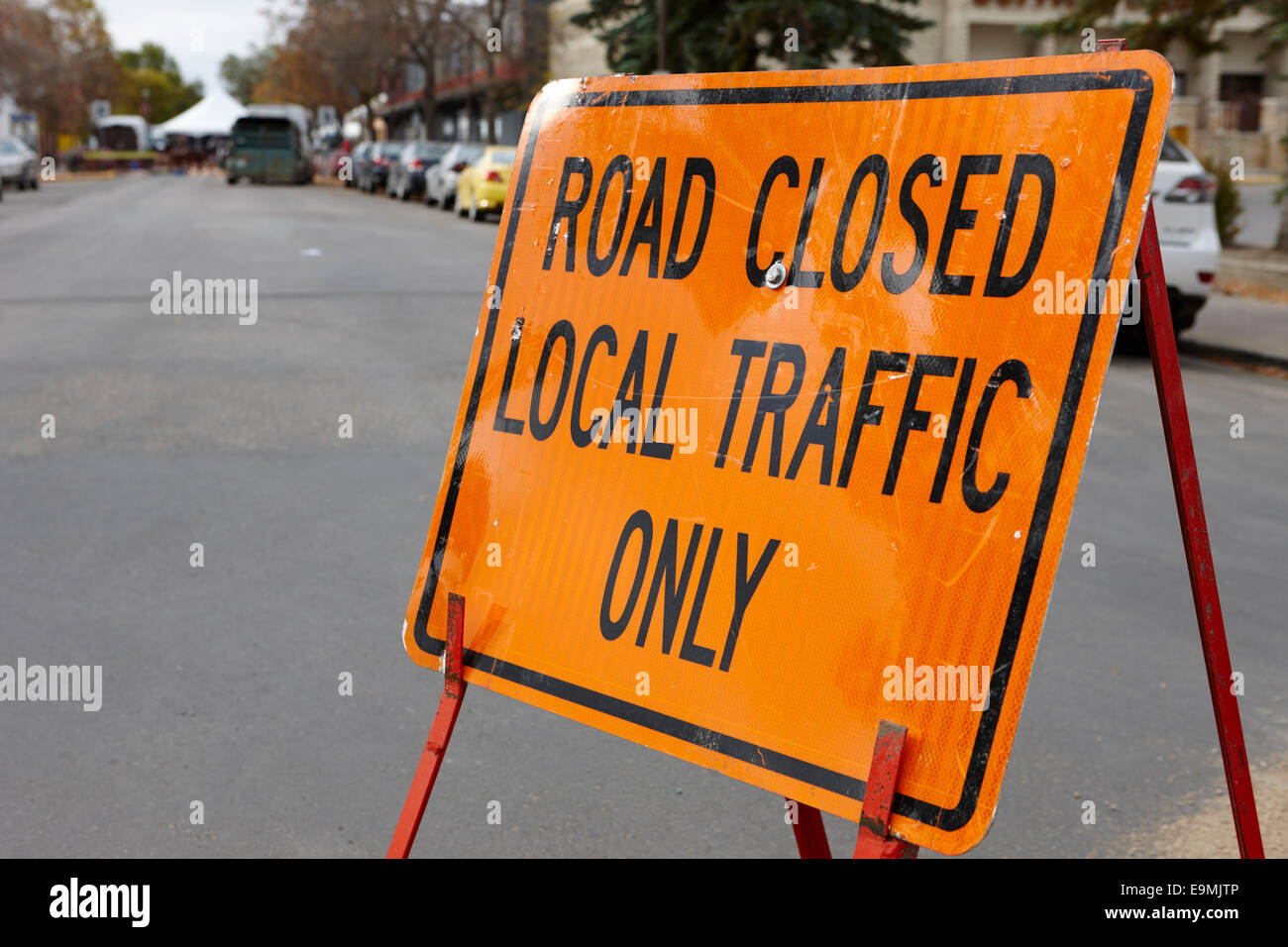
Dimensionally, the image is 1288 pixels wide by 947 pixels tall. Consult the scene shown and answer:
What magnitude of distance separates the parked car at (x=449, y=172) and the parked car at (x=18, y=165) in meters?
16.6

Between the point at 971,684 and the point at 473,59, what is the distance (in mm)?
55575

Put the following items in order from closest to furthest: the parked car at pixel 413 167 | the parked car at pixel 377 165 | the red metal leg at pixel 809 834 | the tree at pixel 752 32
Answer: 1. the red metal leg at pixel 809 834
2. the tree at pixel 752 32
3. the parked car at pixel 413 167
4. the parked car at pixel 377 165

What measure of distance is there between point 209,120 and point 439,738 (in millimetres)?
98747

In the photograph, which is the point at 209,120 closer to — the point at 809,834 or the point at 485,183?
the point at 485,183

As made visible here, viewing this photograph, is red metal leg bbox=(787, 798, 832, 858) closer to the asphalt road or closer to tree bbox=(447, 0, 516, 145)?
the asphalt road

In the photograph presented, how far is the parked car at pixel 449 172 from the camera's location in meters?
33.9

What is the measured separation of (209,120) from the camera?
9344 cm

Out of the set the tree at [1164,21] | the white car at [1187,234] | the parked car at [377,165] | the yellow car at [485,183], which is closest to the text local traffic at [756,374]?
the white car at [1187,234]

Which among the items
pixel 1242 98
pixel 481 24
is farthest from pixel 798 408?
pixel 1242 98

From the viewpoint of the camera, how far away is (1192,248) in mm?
11820

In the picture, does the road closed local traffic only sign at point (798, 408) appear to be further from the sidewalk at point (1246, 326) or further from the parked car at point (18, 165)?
the parked car at point (18, 165)

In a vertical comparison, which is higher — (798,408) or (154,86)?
(154,86)
